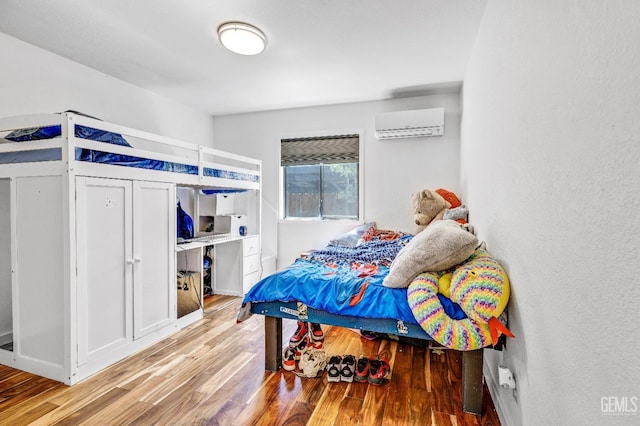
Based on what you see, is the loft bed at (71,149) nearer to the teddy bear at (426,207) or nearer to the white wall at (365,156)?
the white wall at (365,156)

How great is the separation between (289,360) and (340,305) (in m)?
0.60

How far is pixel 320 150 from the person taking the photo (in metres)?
4.11

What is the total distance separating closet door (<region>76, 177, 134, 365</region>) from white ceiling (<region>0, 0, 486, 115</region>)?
46.6 inches

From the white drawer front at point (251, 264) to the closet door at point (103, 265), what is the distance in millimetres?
1514

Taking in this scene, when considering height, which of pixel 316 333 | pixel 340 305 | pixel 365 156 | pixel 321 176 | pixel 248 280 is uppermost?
pixel 365 156

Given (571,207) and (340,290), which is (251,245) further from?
(571,207)

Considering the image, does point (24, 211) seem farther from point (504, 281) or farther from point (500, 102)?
point (500, 102)

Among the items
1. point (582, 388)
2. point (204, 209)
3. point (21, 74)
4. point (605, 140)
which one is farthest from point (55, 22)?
point (582, 388)

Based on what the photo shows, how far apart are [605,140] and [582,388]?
2.08ft

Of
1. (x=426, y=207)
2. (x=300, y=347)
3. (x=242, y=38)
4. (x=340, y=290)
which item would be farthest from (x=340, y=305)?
(x=242, y=38)

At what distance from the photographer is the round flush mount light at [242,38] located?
2.19m

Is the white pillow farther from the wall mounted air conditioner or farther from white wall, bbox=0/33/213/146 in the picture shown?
white wall, bbox=0/33/213/146

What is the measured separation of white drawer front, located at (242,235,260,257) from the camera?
365cm

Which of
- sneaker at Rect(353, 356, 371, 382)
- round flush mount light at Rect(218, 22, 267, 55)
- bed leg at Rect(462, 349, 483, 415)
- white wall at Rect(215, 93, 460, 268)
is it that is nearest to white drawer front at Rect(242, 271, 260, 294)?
white wall at Rect(215, 93, 460, 268)
